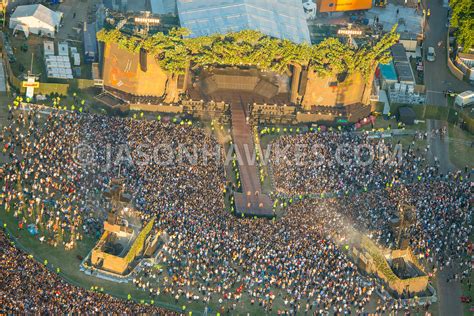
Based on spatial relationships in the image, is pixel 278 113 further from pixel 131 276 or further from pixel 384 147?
pixel 131 276

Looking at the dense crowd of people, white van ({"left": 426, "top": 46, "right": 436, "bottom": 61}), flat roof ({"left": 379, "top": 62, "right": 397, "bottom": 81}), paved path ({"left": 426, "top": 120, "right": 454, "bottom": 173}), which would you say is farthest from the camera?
white van ({"left": 426, "top": 46, "right": 436, "bottom": 61})

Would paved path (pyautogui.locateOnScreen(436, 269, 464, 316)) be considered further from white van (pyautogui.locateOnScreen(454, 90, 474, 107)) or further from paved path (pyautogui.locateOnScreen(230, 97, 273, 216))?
white van (pyautogui.locateOnScreen(454, 90, 474, 107))

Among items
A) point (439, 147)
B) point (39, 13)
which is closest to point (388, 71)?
point (439, 147)

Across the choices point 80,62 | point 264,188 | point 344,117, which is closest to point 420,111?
point 344,117

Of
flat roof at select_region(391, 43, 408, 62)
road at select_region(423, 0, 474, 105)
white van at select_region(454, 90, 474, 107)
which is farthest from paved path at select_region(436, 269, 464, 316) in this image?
flat roof at select_region(391, 43, 408, 62)

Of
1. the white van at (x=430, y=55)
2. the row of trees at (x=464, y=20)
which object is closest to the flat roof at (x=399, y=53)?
the white van at (x=430, y=55)

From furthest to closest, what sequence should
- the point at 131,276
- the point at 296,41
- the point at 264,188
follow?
the point at 296,41, the point at 264,188, the point at 131,276
